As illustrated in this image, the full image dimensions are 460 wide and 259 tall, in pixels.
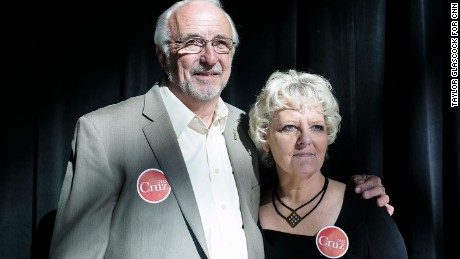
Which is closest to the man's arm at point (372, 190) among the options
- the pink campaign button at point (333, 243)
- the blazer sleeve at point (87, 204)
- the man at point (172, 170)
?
the man at point (172, 170)

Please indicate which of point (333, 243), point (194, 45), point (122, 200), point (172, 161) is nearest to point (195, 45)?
point (194, 45)

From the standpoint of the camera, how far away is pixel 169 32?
4.70 ft

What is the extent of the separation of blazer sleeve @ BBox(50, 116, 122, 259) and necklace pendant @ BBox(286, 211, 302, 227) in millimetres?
589

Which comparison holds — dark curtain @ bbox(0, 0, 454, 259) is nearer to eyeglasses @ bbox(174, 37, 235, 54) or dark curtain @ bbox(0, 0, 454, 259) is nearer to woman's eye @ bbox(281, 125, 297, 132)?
eyeglasses @ bbox(174, 37, 235, 54)

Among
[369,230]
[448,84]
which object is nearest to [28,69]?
[369,230]

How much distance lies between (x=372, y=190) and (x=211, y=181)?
1.78ft

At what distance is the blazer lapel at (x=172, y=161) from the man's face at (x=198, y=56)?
13 centimetres

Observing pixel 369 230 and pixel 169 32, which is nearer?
pixel 369 230

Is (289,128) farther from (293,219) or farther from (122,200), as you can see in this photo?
(122,200)

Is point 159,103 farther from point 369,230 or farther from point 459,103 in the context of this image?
point 459,103

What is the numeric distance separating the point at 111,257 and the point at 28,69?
2.80 ft

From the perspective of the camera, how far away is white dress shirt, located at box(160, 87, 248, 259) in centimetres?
134

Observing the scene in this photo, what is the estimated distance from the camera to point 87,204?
1243 mm

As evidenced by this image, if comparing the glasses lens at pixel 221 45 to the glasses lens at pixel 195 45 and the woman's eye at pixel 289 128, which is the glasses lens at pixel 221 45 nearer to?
the glasses lens at pixel 195 45
